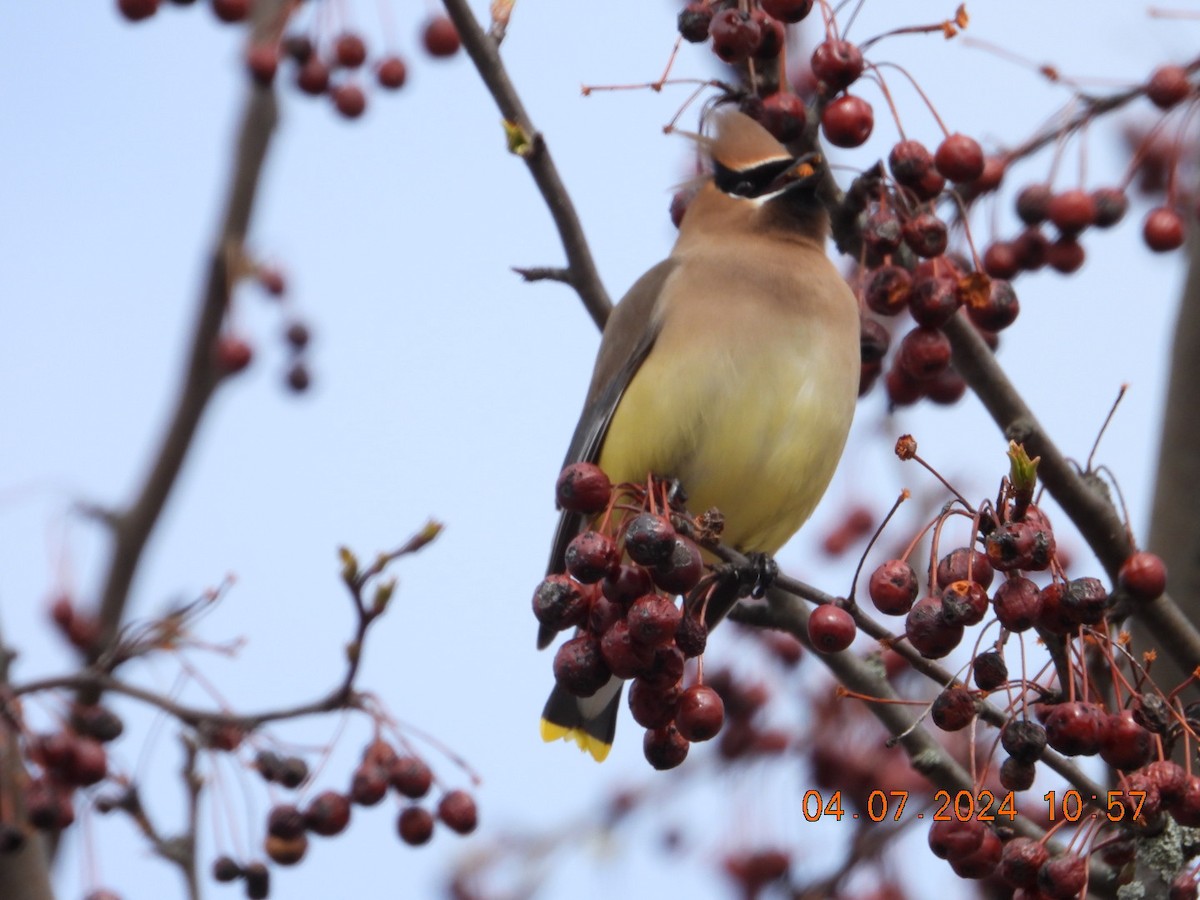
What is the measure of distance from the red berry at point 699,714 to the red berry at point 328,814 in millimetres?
1091

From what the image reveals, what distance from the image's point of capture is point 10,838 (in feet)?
9.95

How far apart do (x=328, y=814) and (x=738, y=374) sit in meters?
1.18

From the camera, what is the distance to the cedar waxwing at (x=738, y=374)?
11.2ft

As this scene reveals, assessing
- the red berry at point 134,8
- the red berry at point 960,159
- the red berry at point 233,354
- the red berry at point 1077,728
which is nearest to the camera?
the red berry at point 1077,728

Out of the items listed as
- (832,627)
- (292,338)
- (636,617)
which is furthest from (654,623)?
(292,338)

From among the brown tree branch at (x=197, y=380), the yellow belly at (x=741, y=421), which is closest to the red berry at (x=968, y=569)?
the yellow belly at (x=741, y=421)

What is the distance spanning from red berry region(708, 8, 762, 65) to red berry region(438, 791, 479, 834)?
1568 mm

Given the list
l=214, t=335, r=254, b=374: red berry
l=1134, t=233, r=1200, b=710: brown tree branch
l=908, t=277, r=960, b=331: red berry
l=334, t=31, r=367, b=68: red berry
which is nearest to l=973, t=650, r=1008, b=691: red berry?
l=908, t=277, r=960, b=331: red berry

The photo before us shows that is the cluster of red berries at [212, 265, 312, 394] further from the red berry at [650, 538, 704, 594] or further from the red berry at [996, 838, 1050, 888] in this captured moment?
the red berry at [996, 838, 1050, 888]

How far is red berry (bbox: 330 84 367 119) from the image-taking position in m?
4.54

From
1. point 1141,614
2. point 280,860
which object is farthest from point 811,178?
point 280,860

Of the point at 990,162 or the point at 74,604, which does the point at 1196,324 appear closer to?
the point at 990,162

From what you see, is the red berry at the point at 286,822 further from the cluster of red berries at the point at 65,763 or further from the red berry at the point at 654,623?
the red berry at the point at 654,623

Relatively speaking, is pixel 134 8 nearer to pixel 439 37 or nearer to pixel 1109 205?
pixel 439 37
